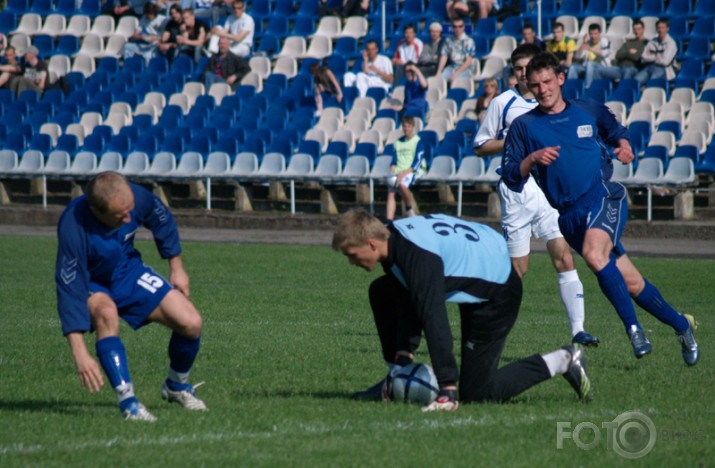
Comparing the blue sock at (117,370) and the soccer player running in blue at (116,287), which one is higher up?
the soccer player running in blue at (116,287)

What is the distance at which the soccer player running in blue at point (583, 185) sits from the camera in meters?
8.52

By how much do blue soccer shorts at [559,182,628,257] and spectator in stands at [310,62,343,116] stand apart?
17428mm

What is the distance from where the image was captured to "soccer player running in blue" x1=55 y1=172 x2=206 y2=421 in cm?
658

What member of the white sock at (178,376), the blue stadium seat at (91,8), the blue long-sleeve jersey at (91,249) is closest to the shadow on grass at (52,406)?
the white sock at (178,376)

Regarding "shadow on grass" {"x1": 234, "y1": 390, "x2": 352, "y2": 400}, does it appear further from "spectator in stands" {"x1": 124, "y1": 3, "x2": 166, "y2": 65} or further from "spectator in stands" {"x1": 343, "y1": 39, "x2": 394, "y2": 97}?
"spectator in stands" {"x1": 124, "y1": 3, "x2": 166, "y2": 65}

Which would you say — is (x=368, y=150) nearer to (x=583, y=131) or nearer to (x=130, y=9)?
(x=130, y=9)

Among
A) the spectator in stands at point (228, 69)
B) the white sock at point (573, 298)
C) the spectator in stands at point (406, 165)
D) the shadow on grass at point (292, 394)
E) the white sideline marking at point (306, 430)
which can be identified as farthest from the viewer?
the spectator in stands at point (228, 69)

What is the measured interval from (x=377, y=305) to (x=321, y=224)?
16.3 m

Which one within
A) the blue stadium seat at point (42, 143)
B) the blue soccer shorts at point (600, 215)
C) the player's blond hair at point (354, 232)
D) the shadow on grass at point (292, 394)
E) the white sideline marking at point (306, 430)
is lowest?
the blue stadium seat at point (42, 143)

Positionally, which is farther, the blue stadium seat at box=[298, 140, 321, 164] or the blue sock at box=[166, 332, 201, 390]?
the blue stadium seat at box=[298, 140, 321, 164]

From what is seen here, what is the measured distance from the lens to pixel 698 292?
46.8 ft

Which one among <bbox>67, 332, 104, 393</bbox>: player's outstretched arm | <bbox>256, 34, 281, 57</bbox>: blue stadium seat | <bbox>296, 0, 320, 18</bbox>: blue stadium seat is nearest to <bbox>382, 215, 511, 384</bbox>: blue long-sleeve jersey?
<bbox>67, 332, 104, 393</bbox>: player's outstretched arm

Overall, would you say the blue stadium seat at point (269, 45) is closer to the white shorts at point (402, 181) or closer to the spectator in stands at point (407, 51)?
the spectator in stands at point (407, 51)

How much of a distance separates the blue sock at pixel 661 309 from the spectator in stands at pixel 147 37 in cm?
2300
